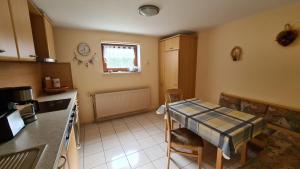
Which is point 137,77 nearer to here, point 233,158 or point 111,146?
point 111,146

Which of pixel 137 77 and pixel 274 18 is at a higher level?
pixel 274 18

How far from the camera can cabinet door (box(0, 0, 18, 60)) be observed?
872 mm

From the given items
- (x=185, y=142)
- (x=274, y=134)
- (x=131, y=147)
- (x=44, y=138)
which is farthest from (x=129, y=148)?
(x=274, y=134)

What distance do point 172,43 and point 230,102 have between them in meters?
1.73

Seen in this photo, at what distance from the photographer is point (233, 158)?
6.07 ft

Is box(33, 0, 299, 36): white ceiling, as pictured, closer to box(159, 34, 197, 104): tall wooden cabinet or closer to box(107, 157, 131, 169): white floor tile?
box(159, 34, 197, 104): tall wooden cabinet

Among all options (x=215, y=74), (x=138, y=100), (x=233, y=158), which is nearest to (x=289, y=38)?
(x=215, y=74)

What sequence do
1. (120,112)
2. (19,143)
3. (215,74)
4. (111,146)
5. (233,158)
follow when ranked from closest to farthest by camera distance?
(19,143), (233,158), (111,146), (215,74), (120,112)

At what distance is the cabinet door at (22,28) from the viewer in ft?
3.50

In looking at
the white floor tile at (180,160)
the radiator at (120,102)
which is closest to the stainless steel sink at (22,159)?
the white floor tile at (180,160)

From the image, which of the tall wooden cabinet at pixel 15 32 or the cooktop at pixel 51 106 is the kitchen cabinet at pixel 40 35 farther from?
the cooktop at pixel 51 106

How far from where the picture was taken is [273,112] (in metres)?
1.88

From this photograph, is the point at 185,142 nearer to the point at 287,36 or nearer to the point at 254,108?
the point at 254,108

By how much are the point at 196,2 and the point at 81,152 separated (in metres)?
2.68
